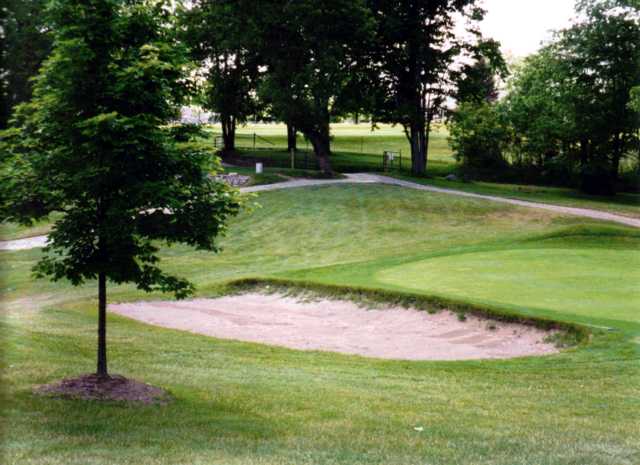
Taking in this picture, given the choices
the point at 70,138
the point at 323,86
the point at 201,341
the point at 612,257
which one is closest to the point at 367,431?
the point at 70,138

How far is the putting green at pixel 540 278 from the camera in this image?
17.2 metres

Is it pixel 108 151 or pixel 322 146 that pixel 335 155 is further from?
pixel 108 151

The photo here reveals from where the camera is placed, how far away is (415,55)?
51188mm

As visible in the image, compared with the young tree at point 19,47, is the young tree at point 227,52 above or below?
above

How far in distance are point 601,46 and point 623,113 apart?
4.43m

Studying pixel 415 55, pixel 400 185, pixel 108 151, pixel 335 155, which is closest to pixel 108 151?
pixel 108 151

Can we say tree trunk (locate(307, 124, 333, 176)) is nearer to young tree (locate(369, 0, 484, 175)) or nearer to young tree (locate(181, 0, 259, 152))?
young tree (locate(369, 0, 484, 175))

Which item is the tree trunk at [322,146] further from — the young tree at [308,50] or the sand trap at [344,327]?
the sand trap at [344,327]

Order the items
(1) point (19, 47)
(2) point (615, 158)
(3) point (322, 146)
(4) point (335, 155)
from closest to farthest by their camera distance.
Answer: (1) point (19, 47), (2) point (615, 158), (3) point (322, 146), (4) point (335, 155)

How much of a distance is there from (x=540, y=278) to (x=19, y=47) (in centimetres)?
1497

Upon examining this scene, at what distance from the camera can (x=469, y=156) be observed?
207 ft

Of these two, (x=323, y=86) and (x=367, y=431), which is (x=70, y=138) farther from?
(x=323, y=86)

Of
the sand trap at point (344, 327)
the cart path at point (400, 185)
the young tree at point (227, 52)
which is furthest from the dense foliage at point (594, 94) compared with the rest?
the sand trap at point (344, 327)

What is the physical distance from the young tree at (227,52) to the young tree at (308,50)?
5.46 ft
